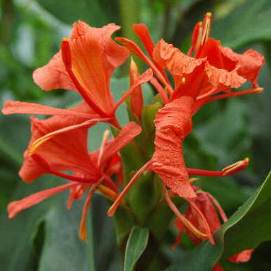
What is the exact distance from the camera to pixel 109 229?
2.64ft

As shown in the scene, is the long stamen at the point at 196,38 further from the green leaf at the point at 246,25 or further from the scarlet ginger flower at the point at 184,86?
the green leaf at the point at 246,25

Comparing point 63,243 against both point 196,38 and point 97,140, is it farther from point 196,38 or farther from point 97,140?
point 196,38

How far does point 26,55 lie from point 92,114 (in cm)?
201

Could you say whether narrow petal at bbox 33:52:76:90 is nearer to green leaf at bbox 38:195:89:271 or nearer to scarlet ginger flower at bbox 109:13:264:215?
scarlet ginger flower at bbox 109:13:264:215

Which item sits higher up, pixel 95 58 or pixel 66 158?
pixel 95 58

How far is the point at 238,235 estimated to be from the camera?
0.58 metres

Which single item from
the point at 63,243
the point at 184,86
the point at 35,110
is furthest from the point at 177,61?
the point at 63,243

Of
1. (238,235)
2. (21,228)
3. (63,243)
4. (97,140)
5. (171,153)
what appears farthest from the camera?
(21,228)

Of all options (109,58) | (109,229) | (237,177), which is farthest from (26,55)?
(109,58)

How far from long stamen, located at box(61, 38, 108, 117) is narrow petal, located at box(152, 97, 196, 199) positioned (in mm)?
101

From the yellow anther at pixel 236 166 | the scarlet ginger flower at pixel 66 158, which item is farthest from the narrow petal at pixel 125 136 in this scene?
the yellow anther at pixel 236 166

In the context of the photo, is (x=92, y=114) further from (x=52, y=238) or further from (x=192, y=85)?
(x=52, y=238)

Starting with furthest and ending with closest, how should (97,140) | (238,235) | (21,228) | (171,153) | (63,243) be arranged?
(21,228)
(97,140)
(63,243)
(238,235)
(171,153)

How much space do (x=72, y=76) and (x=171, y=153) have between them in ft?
0.49
